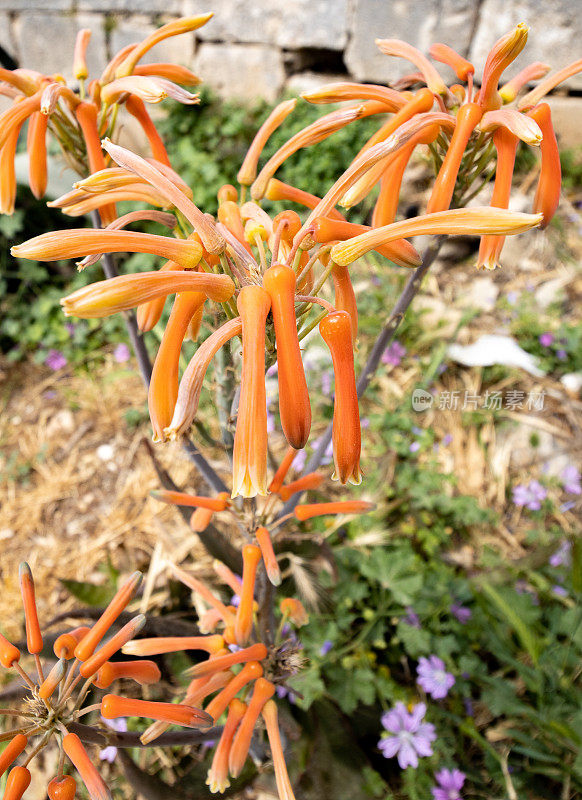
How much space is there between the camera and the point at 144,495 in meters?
2.58

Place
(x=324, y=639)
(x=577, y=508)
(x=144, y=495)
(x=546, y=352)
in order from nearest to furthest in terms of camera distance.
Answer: (x=324, y=639) → (x=577, y=508) → (x=144, y=495) → (x=546, y=352)

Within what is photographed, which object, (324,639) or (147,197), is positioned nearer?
(147,197)

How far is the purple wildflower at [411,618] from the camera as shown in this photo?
70.3 inches

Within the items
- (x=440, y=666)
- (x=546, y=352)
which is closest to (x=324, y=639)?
(x=440, y=666)

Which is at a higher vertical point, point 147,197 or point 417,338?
point 147,197

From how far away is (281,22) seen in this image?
365 cm

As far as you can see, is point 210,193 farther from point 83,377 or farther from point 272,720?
point 272,720

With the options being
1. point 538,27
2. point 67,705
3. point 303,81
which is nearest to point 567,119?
point 538,27

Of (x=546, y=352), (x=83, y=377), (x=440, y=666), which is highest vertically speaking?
(x=546, y=352)

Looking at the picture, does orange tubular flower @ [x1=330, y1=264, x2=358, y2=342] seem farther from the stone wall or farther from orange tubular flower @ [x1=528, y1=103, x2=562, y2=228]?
the stone wall

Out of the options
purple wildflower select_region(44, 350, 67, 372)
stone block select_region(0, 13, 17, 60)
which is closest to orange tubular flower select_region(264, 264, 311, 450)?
purple wildflower select_region(44, 350, 67, 372)

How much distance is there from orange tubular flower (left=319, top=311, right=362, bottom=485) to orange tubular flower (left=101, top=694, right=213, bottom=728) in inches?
17.1

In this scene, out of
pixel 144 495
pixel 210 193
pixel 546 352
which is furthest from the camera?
pixel 210 193

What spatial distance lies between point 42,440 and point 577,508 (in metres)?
2.51
